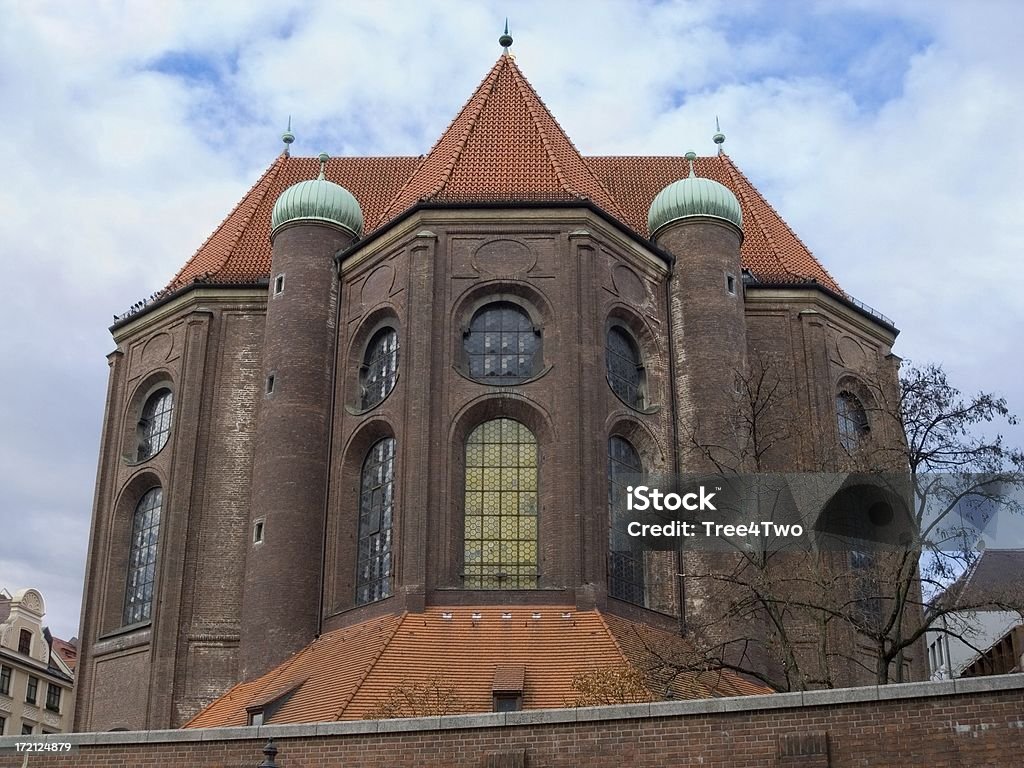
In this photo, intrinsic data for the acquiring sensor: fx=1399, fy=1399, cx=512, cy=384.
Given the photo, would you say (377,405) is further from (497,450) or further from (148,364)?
(148,364)

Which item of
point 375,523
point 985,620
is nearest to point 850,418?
point 375,523

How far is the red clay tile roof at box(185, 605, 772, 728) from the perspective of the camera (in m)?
25.9

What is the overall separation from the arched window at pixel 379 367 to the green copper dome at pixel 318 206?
10.8 ft

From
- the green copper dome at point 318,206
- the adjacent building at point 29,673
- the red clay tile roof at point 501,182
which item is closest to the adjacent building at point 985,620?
the red clay tile roof at point 501,182

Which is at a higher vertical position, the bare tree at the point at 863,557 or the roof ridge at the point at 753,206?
the roof ridge at the point at 753,206

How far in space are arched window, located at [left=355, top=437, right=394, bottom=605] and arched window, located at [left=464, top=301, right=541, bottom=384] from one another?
8.87 feet

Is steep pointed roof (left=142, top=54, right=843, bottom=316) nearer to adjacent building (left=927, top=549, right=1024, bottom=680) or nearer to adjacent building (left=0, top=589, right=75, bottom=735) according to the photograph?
adjacent building (left=927, top=549, right=1024, bottom=680)

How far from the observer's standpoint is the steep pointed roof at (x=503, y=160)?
33.5 metres

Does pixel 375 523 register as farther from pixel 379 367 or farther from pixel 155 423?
pixel 155 423

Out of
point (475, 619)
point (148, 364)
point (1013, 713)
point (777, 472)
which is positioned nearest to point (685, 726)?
point (1013, 713)

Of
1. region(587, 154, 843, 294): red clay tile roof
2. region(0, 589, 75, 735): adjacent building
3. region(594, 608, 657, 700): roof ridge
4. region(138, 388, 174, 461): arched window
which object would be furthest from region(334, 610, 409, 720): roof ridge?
region(0, 589, 75, 735): adjacent building

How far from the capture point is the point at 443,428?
3061cm

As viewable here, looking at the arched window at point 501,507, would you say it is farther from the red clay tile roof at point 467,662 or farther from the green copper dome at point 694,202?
the green copper dome at point 694,202

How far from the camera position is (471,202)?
107 ft
